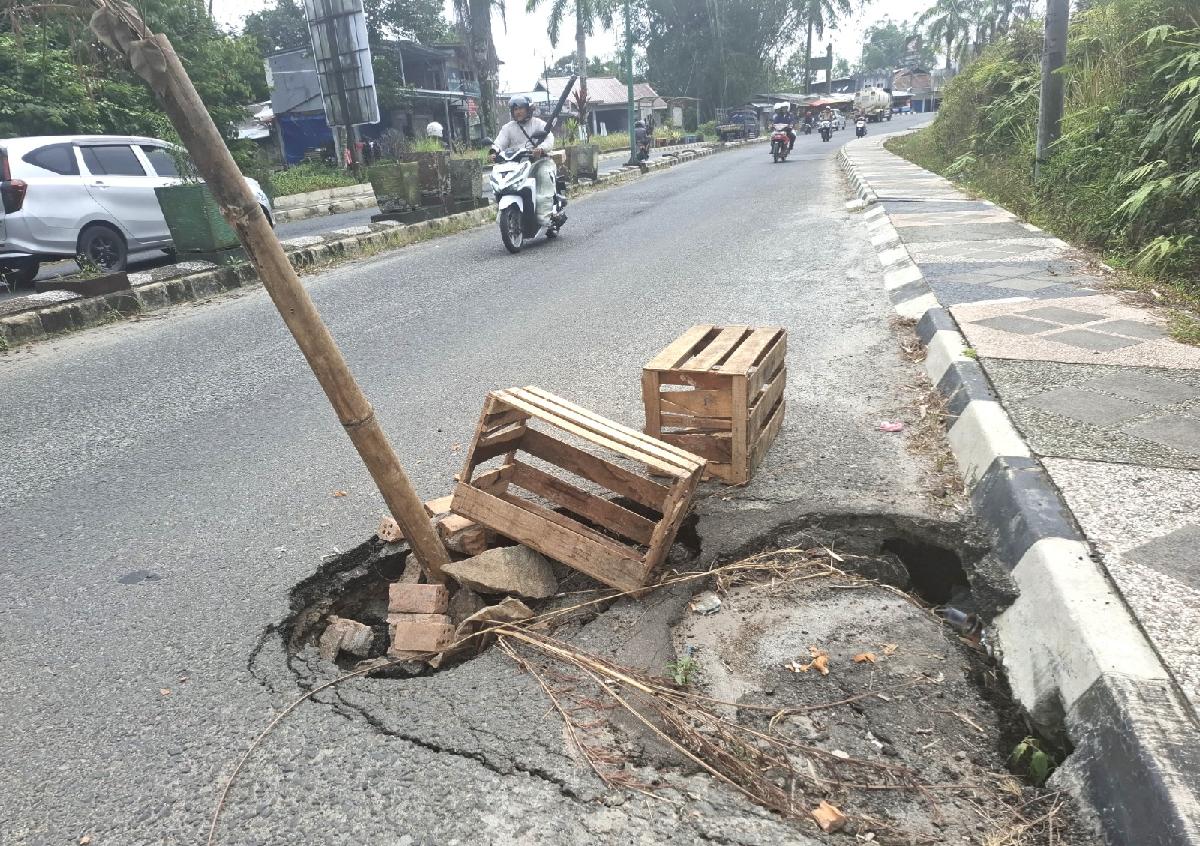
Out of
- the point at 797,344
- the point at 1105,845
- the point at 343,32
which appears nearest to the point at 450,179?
the point at 343,32

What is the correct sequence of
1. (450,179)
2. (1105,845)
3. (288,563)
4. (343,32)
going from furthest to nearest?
(343,32) < (450,179) < (288,563) < (1105,845)

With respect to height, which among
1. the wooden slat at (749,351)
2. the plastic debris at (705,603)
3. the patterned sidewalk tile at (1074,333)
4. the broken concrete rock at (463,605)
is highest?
the wooden slat at (749,351)

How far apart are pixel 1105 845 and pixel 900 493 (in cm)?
163

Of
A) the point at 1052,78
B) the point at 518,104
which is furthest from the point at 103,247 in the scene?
the point at 1052,78

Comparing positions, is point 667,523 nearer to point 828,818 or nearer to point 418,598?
point 418,598

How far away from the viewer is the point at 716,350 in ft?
11.3

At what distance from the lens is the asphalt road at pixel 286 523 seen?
177 cm

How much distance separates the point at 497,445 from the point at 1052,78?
9246mm

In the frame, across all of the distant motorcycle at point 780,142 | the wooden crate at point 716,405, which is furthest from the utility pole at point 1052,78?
the distant motorcycle at point 780,142

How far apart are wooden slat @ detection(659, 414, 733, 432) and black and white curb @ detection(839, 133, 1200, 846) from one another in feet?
A: 3.13

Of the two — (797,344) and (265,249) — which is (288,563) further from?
(797,344)

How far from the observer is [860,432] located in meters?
3.74

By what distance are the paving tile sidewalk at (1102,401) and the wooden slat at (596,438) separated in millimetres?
1273

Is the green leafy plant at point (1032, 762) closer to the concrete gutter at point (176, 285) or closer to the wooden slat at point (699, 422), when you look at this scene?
the wooden slat at point (699, 422)
